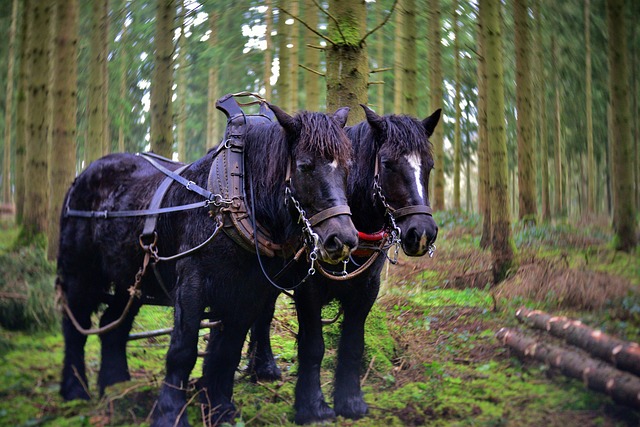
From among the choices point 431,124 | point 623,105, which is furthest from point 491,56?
point 431,124

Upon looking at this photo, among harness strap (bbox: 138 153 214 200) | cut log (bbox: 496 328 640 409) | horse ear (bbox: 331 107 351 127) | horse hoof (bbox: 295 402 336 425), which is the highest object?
horse ear (bbox: 331 107 351 127)

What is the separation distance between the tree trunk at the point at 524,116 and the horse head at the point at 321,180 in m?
8.18

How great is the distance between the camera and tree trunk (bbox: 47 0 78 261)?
6.71m

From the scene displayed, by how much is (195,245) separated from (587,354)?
9.20ft

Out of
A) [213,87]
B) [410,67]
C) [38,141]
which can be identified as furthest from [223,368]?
[213,87]

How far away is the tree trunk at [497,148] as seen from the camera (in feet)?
23.9

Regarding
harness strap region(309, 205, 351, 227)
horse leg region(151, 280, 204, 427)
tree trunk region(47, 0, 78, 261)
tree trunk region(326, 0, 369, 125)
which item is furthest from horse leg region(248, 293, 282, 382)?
tree trunk region(47, 0, 78, 261)

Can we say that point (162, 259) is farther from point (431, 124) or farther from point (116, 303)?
point (431, 124)

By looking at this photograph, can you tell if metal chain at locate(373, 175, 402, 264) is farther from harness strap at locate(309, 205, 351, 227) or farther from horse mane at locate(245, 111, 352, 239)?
harness strap at locate(309, 205, 351, 227)

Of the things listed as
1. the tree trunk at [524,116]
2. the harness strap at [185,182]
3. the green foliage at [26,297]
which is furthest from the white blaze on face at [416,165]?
the tree trunk at [524,116]

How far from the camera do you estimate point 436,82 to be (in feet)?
45.8

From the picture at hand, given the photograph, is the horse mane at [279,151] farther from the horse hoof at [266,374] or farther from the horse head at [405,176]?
the horse hoof at [266,374]

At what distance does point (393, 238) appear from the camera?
3854 mm

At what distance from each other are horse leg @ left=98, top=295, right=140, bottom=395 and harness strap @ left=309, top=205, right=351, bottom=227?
2189 millimetres
